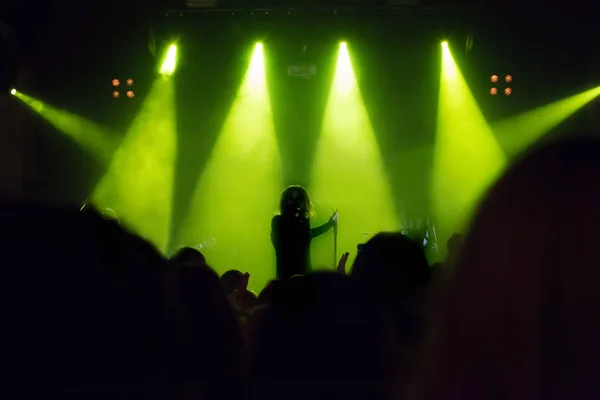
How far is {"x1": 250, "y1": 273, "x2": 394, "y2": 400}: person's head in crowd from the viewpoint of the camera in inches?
48.1

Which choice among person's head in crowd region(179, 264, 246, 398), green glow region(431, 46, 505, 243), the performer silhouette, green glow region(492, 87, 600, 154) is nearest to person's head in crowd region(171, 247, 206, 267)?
person's head in crowd region(179, 264, 246, 398)

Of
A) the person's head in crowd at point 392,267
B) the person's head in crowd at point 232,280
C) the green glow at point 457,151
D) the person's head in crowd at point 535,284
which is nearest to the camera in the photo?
the person's head in crowd at point 535,284

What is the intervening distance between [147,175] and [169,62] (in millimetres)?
1601

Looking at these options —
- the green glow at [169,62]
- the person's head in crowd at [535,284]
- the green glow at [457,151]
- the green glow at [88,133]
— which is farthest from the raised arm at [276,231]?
the person's head in crowd at [535,284]

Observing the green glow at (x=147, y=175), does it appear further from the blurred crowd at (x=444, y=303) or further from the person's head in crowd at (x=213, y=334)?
the blurred crowd at (x=444, y=303)

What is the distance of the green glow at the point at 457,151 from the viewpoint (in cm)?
823

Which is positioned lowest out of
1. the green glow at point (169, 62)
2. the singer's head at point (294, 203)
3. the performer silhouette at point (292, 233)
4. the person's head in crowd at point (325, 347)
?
the person's head in crowd at point (325, 347)

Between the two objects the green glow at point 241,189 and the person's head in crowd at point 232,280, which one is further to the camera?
the green glow at point 241,189

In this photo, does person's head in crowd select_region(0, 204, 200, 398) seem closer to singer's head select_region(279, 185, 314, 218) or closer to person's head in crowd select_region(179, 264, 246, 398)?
person's head in crowd select_region(179, 264, 246, 398)

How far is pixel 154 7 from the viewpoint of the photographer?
7465mm

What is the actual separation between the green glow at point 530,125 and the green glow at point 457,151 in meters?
0.15

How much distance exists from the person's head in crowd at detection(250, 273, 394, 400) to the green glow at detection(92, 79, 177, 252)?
7.51 m

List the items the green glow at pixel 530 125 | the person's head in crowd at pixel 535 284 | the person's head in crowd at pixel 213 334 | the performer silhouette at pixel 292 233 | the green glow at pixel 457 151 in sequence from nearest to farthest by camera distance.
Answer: the person's head in crowd at pixel 535 284, the person's head in crowd at pixel 213 334, the performer silhouette at pixel 292 233, the green glow at pixel 530 125, the green glow at pixel 457 151

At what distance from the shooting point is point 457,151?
8.34 meters
